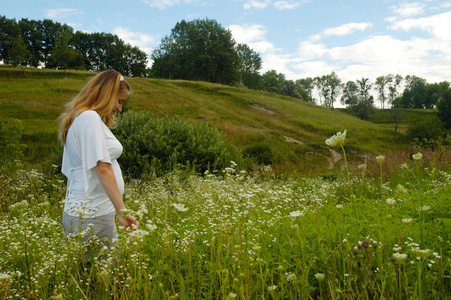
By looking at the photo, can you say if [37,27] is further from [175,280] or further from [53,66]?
[175,280]

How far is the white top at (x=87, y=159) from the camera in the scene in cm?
304

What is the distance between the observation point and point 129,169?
10.9m

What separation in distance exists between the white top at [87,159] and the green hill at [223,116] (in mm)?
11855

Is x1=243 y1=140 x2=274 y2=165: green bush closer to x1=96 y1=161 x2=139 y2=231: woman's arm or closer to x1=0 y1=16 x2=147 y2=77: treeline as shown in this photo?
x1=96 y1=161 x2=139 y2=231: woman's arm

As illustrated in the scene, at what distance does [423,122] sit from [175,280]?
4427 cm

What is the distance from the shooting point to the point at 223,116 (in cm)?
3591

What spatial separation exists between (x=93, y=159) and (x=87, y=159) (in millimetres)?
70

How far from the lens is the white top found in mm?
3035

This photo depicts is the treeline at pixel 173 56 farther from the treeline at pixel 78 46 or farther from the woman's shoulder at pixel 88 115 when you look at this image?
the woman's shoulder at pixel 88 115

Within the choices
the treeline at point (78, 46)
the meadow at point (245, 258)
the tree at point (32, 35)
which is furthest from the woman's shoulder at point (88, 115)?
the tree at point (32, 35)

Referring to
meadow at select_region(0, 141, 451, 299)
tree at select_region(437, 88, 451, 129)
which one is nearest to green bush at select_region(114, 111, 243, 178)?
meadow at select_region(0, 141, 451, 299)

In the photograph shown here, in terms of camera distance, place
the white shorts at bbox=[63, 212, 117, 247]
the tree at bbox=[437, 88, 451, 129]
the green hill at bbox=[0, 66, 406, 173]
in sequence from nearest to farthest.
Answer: the white shorts at bbox=[63, 212, 117, 247], the green hill at bbox=[0, 66, 406, 173], the tree at bbox=[437, 88, 451, 129]

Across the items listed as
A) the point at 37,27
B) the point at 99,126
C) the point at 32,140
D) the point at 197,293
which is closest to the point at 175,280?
the point at 197,293

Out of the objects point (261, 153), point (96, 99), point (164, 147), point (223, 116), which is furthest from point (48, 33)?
point (96, 99)
